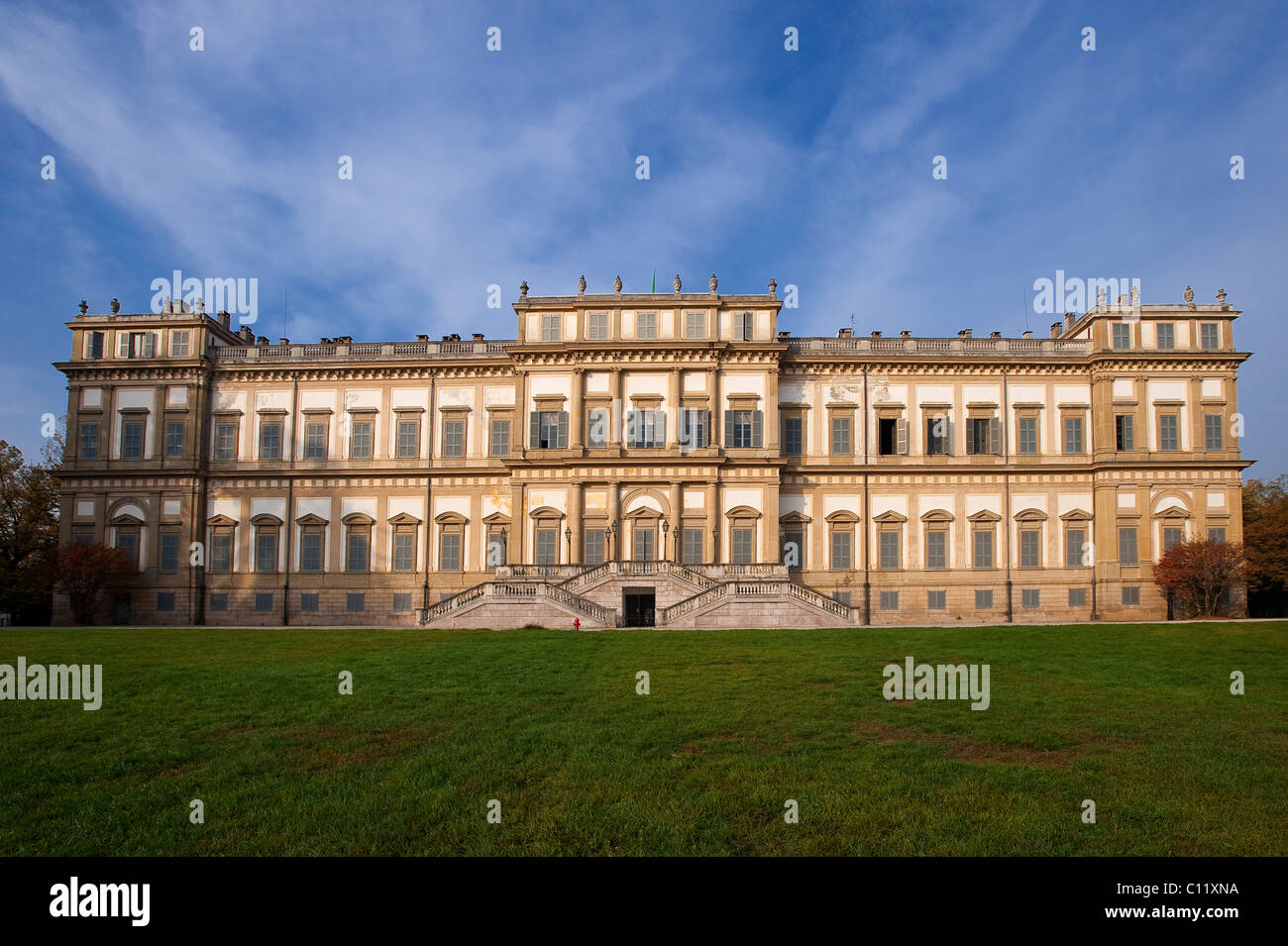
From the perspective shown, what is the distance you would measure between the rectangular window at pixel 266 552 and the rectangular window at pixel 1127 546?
3802cm

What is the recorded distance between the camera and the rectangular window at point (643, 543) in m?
34.4

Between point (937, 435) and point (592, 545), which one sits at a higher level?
point (937, 435)

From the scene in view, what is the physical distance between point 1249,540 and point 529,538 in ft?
116

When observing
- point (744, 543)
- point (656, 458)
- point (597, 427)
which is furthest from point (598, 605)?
point (597, 427)

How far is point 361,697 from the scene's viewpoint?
1233 cm

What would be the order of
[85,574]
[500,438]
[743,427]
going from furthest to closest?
1. [500,438]
2. [743,427]
3. [85,574]

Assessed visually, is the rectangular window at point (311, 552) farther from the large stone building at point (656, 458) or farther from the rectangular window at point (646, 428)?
the rectangular window at point (646, 428)

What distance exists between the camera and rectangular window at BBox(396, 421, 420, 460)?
3741 cm

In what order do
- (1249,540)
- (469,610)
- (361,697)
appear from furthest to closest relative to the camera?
(1249,540)
(469,610)
(361,697)

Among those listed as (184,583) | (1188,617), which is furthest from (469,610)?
(1188,617)

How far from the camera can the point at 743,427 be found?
3509cm

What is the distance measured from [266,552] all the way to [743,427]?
22601mm

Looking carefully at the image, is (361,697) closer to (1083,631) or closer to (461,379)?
(1083,631)

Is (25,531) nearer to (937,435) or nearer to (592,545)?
(592,545)
